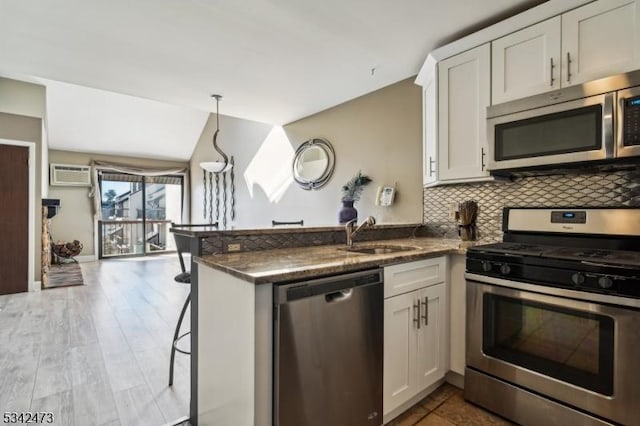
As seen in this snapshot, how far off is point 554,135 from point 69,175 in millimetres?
8870

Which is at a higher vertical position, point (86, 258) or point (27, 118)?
point (27, 118)

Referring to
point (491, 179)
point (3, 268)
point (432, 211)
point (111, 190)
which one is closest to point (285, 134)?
point (432, 211)

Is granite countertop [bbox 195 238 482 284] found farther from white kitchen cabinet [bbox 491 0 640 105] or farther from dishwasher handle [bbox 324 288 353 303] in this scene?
white kitchen cabinet [bbox 491 0 640 105]

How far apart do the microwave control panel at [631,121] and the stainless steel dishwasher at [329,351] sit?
1417 millimetres

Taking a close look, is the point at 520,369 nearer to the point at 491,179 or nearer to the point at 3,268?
the point at 491,179

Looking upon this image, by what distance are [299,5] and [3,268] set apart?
17.3 feet

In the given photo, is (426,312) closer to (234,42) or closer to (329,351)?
(329,351)

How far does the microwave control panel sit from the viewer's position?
4.94ft

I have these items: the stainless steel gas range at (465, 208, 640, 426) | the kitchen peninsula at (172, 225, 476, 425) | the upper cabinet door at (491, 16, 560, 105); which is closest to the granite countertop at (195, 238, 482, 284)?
the kitchen peninsula at (172, 225, 476, 425)

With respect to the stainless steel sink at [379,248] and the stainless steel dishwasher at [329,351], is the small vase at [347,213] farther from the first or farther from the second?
the stainless steel dishwasher at [329,351]

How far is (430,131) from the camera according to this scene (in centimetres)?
251

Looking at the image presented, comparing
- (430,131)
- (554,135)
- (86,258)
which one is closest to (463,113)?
(430,131)

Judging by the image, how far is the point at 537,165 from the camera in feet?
6.05

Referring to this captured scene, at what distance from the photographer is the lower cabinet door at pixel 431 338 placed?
1800mm
